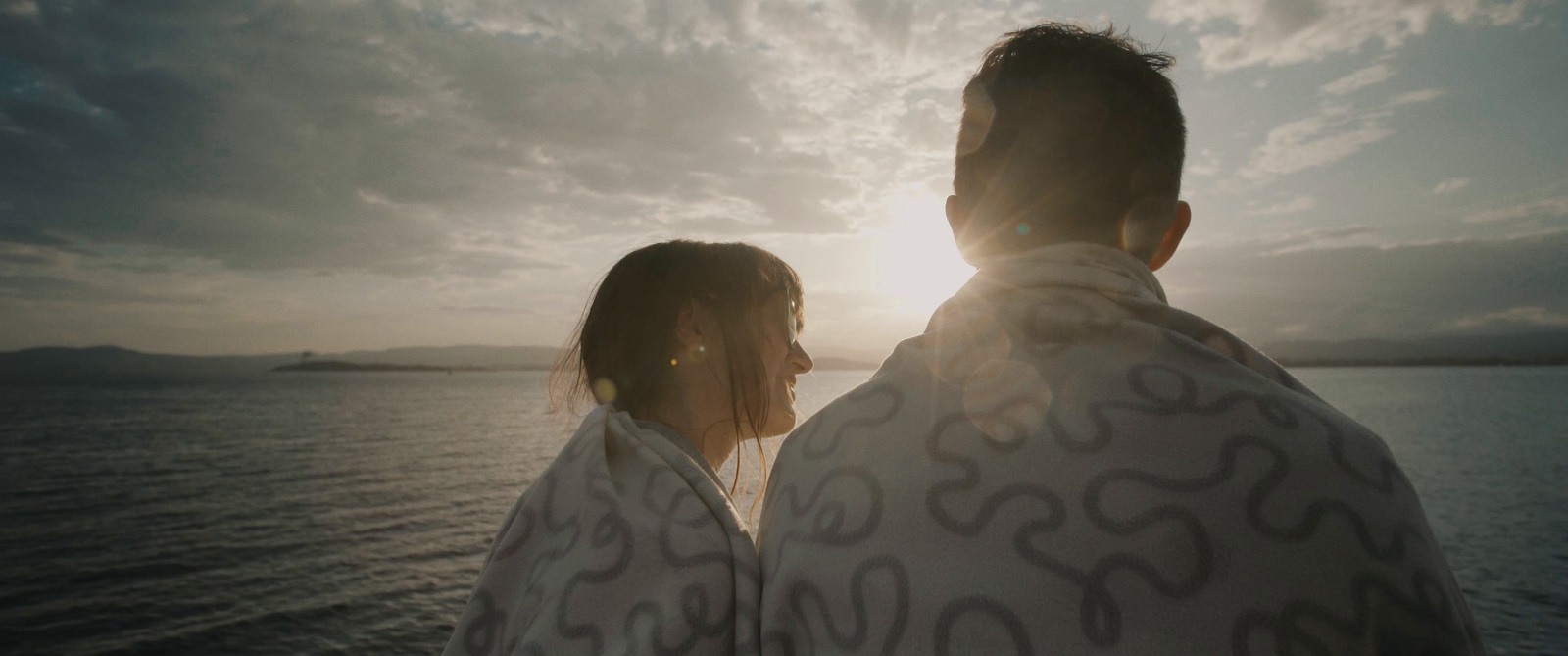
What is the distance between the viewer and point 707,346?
240 cm

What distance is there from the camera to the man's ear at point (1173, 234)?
157 centimetres

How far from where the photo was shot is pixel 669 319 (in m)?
2.40

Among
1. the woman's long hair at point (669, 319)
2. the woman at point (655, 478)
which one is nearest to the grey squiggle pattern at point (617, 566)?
the woman at point (655, 478)

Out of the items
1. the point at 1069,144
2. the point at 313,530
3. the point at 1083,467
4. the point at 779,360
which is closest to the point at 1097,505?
the point at 1083,467

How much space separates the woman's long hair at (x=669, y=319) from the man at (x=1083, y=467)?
86 centimetres

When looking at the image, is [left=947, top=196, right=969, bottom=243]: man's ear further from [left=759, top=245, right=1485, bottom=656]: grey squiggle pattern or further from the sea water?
the sea water

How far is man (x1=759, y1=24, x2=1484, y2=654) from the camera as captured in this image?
1.02 meters

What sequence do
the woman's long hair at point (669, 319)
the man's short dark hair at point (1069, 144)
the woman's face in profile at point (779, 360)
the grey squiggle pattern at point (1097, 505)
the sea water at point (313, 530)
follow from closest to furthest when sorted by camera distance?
the grey squiggle pattern at point (1097, 505) → the man's short dark hair at point (1069, 144) → the woman's long hair at point (669, 319) → the woman's face in profile at point (779, 360) → the sea water at point (313, 530)

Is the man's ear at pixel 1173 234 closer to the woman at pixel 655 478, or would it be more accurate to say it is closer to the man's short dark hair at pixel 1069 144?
the man's short dark hair at pixel 1069 144

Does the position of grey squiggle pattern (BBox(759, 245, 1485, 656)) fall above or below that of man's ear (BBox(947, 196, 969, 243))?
below

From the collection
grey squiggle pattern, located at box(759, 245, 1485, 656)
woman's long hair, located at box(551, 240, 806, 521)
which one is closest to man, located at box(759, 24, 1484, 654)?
grey squiggle pattern, located at box(759, 245, 1485, 656)

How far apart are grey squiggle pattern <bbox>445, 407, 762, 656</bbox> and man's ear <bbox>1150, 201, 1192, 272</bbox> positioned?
43.4 inches

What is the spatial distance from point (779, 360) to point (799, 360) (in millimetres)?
103

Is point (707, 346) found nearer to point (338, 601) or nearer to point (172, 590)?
point (338, 601)
